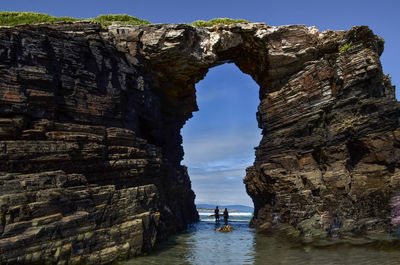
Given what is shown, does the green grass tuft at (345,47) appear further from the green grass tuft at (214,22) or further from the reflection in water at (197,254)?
the reflection in water at (197,254)

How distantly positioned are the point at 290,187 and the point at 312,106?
9734mm

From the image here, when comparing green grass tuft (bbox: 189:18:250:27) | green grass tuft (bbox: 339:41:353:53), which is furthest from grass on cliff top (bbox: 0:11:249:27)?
green grass tuft (bbox: 339:41:353:53)

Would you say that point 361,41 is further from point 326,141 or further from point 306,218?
point 306,218

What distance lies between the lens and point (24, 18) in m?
35.5

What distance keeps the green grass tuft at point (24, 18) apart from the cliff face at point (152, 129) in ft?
31.8

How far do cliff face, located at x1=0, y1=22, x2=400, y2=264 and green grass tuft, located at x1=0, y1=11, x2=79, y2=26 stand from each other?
9686 mm

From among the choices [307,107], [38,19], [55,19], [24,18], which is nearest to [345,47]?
[307,107]

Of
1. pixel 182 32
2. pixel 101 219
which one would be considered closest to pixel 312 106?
pixel 182 32

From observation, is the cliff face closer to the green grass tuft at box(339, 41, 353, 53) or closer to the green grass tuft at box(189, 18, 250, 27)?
the green grass tuft at box(339, 41, 353, 53)

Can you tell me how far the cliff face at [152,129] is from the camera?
631 inches

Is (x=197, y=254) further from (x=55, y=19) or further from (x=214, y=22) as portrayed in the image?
(x=55, y=19)

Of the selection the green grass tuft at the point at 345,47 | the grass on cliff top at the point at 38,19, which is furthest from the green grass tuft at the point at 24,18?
the green grass tuft at the point at 345,47

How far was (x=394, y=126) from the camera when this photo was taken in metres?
26.0

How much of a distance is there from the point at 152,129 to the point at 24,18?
2181cm
